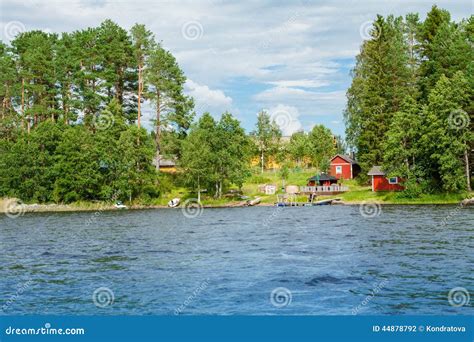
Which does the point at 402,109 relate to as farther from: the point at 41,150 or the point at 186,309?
the point at 186,309

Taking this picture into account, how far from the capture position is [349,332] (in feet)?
37.6

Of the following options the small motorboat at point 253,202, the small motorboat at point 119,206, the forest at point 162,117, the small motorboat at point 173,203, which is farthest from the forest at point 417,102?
the small motorboat at point 119,206

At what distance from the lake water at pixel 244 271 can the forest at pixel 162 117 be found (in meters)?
31.4

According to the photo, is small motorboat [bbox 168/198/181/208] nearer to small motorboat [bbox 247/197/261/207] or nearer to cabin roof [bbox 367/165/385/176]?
small motorboat [bbox 247/197/261/207]

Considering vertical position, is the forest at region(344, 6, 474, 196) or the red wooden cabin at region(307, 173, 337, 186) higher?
the forest at region(344, 6, 474, 196)

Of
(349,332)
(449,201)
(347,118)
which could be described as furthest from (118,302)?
(347,118)

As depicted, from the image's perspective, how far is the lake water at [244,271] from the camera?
16.9 metres

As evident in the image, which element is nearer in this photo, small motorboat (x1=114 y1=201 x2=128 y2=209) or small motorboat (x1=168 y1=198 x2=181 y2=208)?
small motorboat (x1=114 y1=201 x2=128 y2=209)

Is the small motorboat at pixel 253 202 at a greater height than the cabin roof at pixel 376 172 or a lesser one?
lesser

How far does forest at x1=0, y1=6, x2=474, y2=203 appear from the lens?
222ft

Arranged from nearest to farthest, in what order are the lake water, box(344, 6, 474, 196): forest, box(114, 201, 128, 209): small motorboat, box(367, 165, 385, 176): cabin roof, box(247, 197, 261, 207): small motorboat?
the lake water → box(344, 6, 474, 196): forest → box(114, 201, 128, 209): small motorboat → box(247, 197, 261, 207): small motorboat → box(367, 165, 385, 176): cabin roof

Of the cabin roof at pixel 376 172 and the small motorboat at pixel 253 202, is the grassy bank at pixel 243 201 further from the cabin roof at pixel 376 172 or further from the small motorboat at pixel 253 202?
the cabin roof at pixel 376 172

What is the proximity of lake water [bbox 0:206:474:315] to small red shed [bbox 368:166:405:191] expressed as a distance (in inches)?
1458

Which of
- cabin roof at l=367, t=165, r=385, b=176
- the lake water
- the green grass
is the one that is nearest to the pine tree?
the green grass
